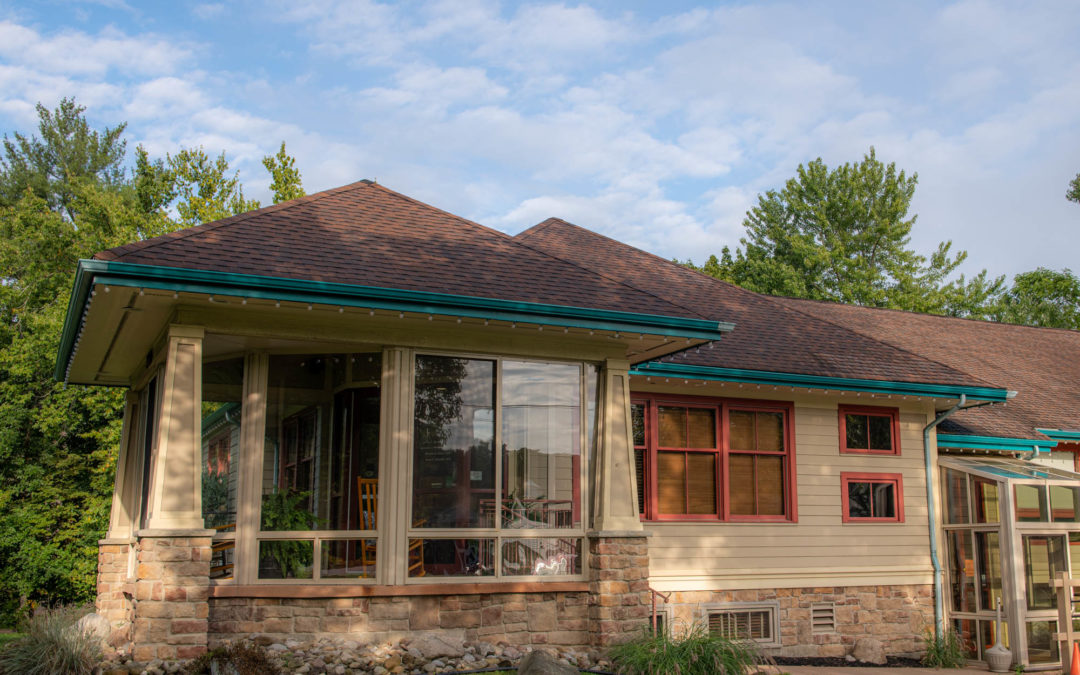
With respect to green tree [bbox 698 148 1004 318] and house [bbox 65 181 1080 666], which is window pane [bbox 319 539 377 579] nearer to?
house [bbox 65 181 1080 666]

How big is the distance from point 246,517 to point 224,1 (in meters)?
7.13

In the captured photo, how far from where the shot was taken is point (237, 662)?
7.12 meters

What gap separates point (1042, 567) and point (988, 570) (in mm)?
627

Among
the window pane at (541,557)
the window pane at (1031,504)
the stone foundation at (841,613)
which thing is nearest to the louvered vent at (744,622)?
the stone foundation at (841,613)

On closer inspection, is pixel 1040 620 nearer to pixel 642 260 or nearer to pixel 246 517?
pixel 642 260

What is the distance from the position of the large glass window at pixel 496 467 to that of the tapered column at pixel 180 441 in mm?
1875

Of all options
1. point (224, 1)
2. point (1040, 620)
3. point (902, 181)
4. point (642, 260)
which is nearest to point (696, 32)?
point (642, 260)

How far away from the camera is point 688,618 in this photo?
10.7 metres

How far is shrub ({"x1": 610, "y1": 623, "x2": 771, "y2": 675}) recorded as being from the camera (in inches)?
302

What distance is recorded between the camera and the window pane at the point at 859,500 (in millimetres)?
11961

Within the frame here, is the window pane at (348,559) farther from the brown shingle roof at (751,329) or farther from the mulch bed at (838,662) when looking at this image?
the mulch bed at (838,662)

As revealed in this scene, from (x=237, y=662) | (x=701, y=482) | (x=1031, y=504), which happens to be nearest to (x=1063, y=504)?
(x=1031, y=504)

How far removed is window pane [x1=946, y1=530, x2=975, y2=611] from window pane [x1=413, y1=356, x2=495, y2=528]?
7.14 meters

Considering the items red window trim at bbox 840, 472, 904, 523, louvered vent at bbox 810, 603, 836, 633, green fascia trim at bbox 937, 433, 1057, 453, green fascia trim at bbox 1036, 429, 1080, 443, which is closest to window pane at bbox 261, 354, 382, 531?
louvered vent at bbox 810, 603, 836, 633
